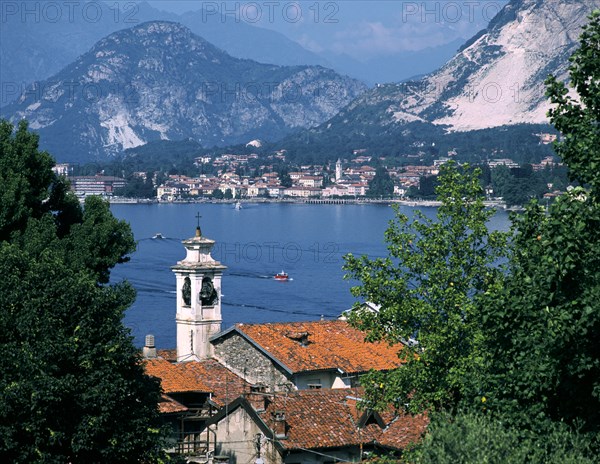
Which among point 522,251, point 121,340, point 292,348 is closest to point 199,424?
point 292,348

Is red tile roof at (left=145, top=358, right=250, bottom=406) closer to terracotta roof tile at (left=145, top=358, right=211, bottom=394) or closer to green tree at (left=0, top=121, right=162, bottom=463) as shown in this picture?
terracotta roof tile at (left=145, top=358, right=211, bottom=394)

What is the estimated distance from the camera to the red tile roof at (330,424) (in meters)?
15.3

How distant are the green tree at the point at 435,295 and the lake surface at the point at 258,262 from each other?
67.8ft

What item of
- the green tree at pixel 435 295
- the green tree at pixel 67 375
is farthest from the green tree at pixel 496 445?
the green tree at pixel 67 375

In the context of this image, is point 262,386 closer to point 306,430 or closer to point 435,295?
point 306,430

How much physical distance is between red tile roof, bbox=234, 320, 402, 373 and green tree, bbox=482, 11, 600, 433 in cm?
805

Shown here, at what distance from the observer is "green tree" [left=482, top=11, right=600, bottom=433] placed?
912 cm

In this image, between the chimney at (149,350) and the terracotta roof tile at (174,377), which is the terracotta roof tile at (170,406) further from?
the chimney at (149,350)

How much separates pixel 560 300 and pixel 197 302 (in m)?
11.4

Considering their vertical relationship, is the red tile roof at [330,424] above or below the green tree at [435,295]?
below

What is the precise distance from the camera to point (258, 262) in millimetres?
70688

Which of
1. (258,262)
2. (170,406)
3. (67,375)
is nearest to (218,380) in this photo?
(170,406)

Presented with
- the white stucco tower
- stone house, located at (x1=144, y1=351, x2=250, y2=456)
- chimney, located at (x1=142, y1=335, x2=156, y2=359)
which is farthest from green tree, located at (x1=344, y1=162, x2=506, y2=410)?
the white stucco tower

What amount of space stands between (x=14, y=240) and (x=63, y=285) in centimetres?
412
